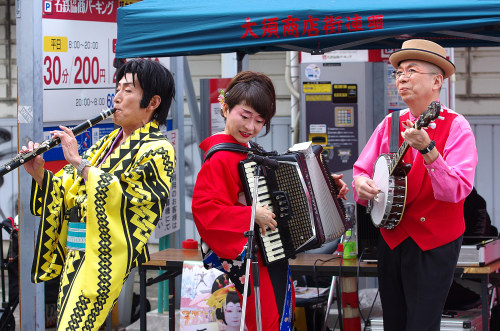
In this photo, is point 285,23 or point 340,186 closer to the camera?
point 340,186

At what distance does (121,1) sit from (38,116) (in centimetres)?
135

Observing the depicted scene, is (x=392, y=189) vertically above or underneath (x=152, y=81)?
underneath

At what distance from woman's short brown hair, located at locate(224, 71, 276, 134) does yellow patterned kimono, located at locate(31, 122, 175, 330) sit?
387 mm

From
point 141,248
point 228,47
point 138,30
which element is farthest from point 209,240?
point 138,30

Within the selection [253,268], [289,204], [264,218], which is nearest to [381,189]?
[289,204]

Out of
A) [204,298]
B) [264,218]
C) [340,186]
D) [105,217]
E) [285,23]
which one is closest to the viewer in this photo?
[105,217]

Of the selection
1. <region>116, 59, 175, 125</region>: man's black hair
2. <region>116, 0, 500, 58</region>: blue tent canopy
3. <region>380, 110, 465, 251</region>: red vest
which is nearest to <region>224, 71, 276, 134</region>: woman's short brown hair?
<region>116, 59, 175, 125</region>: man's black hair

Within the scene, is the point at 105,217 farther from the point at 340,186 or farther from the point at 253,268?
the point at 340,186

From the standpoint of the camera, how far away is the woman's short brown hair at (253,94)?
3.76 meters

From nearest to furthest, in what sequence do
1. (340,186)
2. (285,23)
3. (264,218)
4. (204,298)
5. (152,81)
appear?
(264,218)
(152,81)
(340,186)
(285,23)
(204,298)

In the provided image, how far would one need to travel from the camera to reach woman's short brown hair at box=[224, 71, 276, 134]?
12.3 feet

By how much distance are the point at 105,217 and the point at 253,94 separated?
0.88m

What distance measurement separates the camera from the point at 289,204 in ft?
12.3

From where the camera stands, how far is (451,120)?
3.70m
